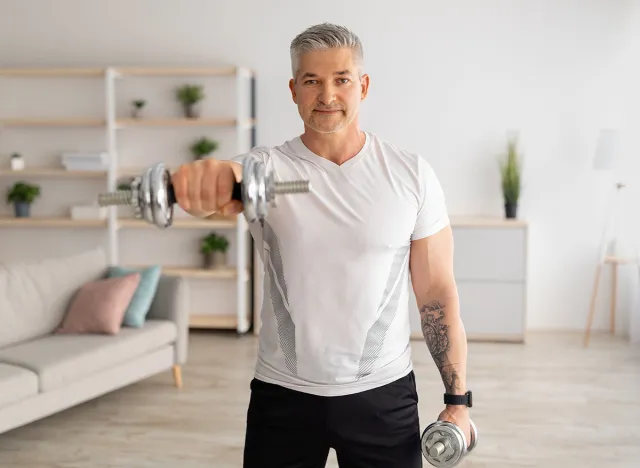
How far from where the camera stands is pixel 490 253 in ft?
18.6

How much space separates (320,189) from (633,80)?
16.3ft

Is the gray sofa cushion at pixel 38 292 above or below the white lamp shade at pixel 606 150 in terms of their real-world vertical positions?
below

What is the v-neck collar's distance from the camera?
1.60 m

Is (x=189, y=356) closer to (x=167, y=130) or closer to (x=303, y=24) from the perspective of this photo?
(x=167, y=130)

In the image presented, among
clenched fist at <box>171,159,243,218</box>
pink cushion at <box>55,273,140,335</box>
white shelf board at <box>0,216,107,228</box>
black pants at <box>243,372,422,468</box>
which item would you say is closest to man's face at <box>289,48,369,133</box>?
clenched fist at <box>171,159,243,218</box>

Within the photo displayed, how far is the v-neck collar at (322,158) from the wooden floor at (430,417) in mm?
2214

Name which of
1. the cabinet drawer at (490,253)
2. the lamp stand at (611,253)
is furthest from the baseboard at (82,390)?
the lamp stand at (611,253)

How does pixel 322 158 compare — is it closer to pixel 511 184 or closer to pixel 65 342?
pixel 65 342

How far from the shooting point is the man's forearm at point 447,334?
1.68 m

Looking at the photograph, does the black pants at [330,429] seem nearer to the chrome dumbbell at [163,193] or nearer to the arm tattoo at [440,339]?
the arm tattoo at [440,339]

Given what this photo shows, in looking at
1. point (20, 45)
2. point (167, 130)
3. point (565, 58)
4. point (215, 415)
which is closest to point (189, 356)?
point (215, 415)

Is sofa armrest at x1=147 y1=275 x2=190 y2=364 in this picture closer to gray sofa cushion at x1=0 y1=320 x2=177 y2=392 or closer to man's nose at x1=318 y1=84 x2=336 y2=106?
gray sofa cushion at x1=0 y1=320 x2=177 y2=392

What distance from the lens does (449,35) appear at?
5918mm

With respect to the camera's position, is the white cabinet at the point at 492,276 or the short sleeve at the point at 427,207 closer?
the short sleeve at the point at 427,207
